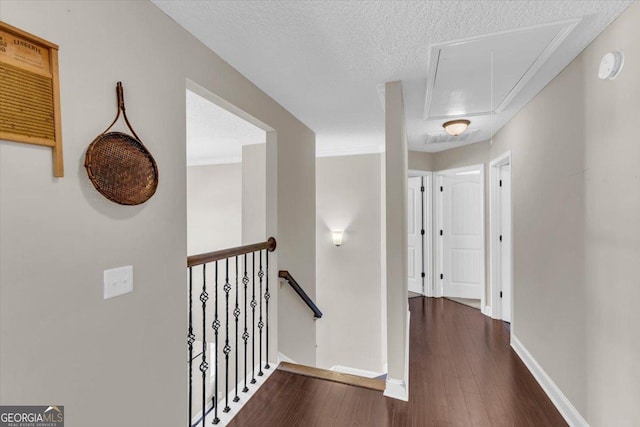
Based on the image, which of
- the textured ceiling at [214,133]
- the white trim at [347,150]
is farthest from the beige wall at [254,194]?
the white trim at [347,150]

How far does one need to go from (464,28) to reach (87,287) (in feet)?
7.02

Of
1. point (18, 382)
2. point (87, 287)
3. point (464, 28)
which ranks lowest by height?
point (18, 382)

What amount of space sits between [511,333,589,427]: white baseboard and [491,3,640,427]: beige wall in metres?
0.05

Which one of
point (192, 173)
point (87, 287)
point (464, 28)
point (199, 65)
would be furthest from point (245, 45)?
point (192, 173)

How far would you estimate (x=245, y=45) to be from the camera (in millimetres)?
1763

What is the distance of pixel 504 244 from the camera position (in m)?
3.77

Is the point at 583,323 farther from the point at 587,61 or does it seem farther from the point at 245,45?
the point at 245,45

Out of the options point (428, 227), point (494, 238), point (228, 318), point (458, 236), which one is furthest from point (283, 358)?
point (458, 236)

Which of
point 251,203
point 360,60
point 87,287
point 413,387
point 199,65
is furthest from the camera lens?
point 251,203

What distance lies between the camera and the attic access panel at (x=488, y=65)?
167 cm

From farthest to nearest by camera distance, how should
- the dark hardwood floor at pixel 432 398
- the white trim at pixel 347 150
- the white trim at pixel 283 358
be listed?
the white trim at pixel 347 150
the white trim at pixel 283 358
the dark hardwood floor at pixel 432 398

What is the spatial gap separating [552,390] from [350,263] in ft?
9.41

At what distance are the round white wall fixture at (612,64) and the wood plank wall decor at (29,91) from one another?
244 cm

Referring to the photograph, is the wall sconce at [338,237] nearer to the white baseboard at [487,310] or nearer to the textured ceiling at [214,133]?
the textured ceiling at [214,133]
